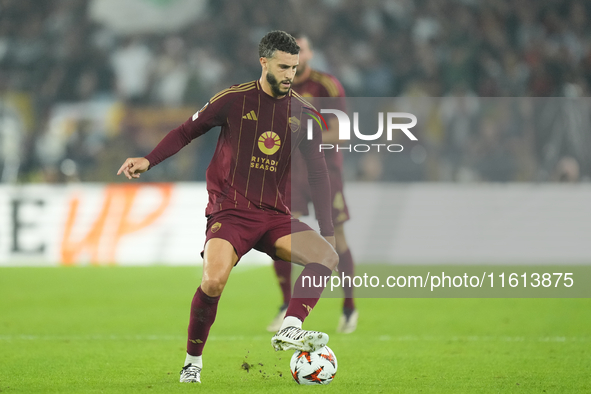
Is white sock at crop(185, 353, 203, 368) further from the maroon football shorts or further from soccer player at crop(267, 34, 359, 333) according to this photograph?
soccer player at crop(267, 34, 359, 333)

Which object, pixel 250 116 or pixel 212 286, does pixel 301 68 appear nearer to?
pixel 250 116

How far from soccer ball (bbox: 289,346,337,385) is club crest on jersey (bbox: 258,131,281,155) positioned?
1.14m

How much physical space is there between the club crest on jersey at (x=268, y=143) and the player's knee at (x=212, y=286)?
2.64ft

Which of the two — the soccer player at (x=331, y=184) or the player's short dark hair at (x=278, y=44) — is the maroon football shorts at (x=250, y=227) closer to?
the player's short dark hair at (x=278, y=44)

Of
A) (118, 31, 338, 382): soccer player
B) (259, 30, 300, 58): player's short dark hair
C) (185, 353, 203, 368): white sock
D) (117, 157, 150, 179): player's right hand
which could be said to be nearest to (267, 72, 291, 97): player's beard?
(118, 31, 338, 382): soccer player

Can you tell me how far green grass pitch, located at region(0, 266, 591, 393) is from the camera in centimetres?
456

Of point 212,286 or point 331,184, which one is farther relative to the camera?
point 331,184

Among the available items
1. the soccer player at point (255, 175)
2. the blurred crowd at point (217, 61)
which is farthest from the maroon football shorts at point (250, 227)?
the blurred crowd at point (217, 61)

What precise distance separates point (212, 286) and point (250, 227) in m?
0.43

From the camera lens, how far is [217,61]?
15.5 metres

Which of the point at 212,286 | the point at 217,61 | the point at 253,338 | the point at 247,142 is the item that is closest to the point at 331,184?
the point at 253,338

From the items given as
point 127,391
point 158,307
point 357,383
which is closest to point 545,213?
point 158,307

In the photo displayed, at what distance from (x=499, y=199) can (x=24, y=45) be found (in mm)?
9961

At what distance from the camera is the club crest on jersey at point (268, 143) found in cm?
467
